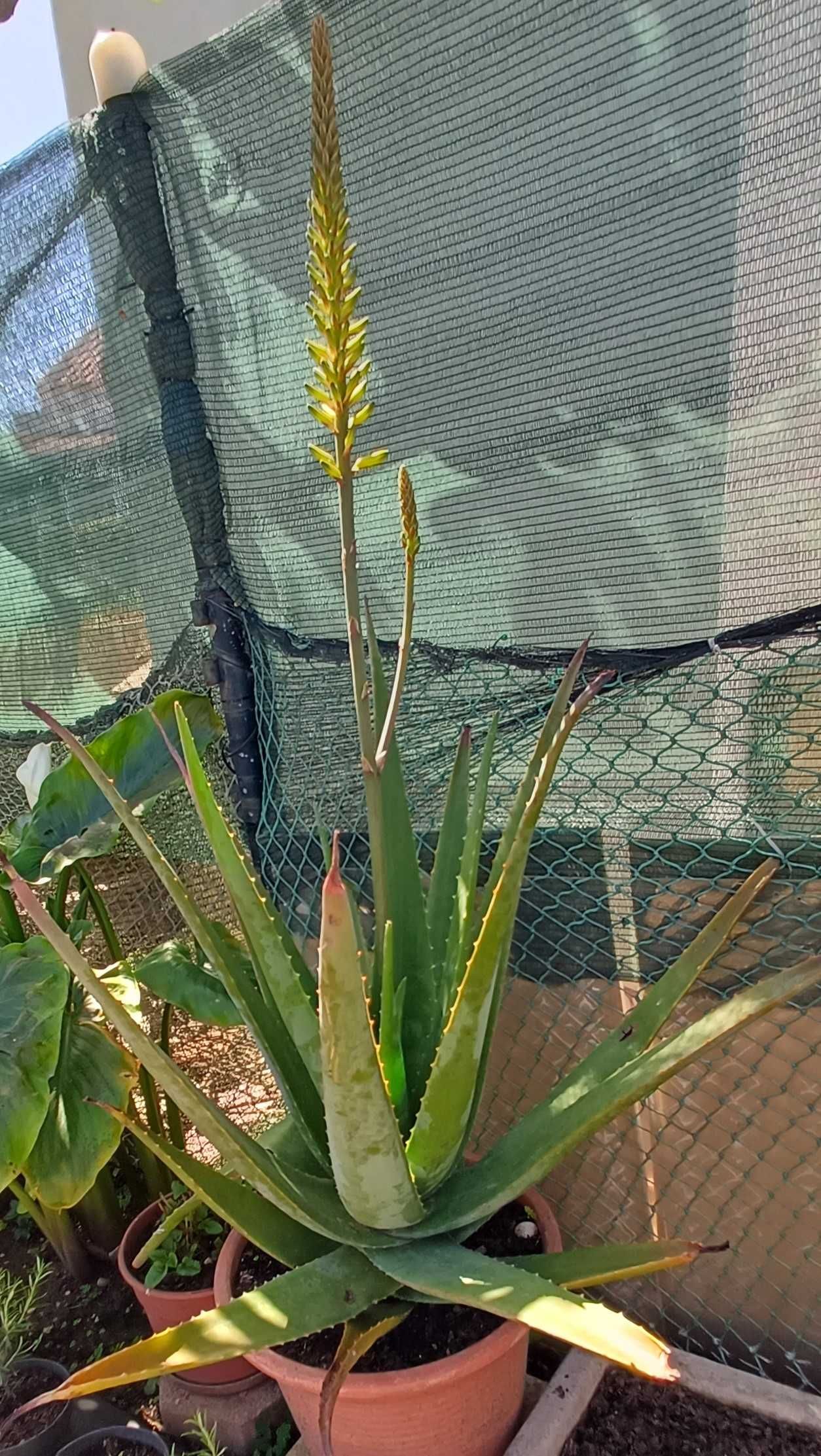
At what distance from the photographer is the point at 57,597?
6.30 ft

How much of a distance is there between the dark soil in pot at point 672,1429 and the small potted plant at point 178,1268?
586 millimetres

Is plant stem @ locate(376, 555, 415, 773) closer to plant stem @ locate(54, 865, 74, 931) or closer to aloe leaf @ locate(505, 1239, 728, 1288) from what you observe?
aloe leaf @ locate(505, 1239, 728, 1288)

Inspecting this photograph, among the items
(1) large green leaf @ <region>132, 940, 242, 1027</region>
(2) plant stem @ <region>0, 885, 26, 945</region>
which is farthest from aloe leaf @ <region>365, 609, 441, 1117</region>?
(2) plant stem @ <region>0, 885, 26, 945</region>

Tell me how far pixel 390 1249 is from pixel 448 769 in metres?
0.70

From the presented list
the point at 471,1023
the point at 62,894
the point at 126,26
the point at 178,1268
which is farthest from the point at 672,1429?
the point at 126,26

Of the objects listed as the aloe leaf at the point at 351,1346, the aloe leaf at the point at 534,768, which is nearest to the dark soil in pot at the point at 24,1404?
the aloe leaf at the point at 351,1346

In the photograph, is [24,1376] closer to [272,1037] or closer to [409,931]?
[272,1037]

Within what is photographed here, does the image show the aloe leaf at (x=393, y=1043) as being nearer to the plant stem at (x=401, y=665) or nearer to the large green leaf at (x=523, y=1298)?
the large green leaf at (x=523, y=1298)

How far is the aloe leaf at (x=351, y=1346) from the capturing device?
79 cm

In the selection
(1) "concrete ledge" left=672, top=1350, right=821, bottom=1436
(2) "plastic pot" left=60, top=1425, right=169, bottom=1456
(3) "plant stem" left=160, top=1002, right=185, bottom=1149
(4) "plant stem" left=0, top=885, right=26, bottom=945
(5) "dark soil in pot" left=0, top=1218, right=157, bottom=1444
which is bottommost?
(5) "dark soil in pot" left=0, top=1218, right=157, bottom=1444

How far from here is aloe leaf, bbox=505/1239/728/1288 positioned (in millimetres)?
768

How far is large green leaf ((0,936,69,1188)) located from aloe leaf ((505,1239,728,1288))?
2.28 feet

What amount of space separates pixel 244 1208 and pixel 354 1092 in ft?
0.88

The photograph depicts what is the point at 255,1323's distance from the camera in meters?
0.85
